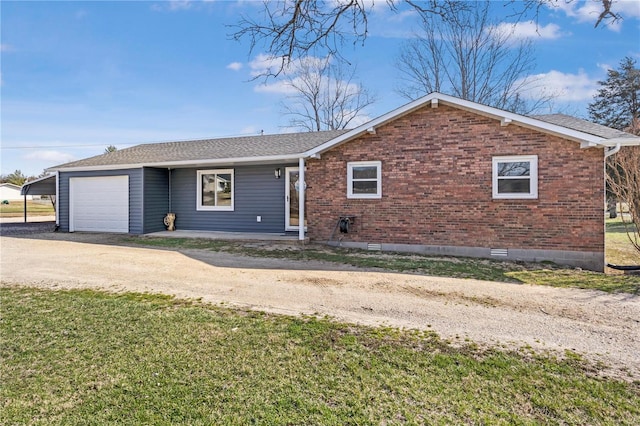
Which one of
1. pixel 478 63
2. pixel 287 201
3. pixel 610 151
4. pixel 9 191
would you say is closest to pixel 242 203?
pixel 287 201

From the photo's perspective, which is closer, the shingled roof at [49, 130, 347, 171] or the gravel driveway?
the gravel driveway

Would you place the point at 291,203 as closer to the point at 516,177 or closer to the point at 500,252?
the point at 500,252

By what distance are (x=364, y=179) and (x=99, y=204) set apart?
36.4 ft

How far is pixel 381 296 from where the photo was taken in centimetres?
548

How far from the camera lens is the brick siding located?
344 inches

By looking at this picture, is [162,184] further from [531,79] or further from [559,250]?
[531,79]

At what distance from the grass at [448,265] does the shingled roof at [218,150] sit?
322 centimetres

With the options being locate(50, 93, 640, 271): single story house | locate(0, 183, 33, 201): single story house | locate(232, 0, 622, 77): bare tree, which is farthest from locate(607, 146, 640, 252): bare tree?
locate(0, 183, 33, 201): single story house

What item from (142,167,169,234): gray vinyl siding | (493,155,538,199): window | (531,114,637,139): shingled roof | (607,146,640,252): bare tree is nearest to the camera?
(531,114,637,139): shingled roof

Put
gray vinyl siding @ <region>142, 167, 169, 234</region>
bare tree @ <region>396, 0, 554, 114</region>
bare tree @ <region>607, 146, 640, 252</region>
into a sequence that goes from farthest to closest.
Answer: bare tree @ <region>396, 0, 554, 114</region> < gray vinyl siding @ <region>142, 167, 169, 234</region> < bare tree @ <region>607, 146, 640, 252</region>

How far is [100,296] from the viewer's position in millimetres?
5320

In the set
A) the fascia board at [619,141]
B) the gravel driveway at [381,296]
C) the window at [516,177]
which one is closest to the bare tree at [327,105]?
the window at [516,177]

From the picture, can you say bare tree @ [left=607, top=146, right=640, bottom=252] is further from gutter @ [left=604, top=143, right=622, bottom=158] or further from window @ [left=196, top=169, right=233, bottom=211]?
window @ [left=196, top=169, right=233, bottom=211]

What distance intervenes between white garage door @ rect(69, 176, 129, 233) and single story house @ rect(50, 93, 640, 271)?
1.81 ft
